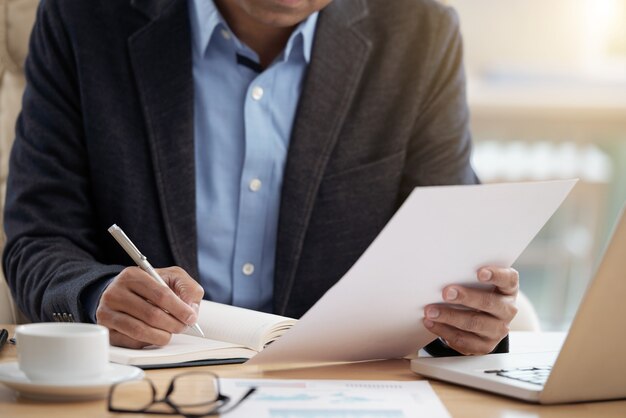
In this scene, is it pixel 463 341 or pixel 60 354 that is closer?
pixel 60 354

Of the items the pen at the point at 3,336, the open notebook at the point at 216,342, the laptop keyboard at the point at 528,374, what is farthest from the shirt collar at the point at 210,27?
the laptop keyboard at the point at 528,374

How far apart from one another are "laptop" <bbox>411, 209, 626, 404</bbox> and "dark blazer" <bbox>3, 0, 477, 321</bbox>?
2.10 ft

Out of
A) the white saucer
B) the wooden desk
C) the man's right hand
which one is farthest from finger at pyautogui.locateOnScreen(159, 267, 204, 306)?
the white saucer

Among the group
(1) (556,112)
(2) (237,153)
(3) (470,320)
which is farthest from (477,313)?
(1) (556,112)

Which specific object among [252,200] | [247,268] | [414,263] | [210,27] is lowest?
[247,268]

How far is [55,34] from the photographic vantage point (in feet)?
5.15

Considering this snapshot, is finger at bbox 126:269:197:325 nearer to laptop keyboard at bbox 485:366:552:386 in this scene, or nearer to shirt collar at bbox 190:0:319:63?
laptop keyboard at bbox 485:366:552:386

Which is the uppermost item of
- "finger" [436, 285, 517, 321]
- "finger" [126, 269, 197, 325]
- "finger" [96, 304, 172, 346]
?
"finger" [436, 285, 517, 321]

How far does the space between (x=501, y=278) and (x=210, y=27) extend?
2.49 feet

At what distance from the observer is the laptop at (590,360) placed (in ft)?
2.85

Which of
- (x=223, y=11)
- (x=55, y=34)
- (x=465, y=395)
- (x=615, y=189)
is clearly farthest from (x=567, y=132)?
(x=465, y=395)

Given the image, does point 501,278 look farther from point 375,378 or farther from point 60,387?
point 60,387

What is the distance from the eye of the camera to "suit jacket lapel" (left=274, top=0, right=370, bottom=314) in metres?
1.55

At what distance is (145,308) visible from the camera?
106 cm
